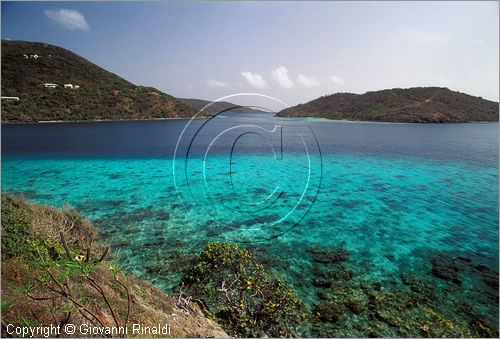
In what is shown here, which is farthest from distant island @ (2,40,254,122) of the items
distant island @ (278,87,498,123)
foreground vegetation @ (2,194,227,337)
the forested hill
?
foreground vegetation @ (2,194,227,337)

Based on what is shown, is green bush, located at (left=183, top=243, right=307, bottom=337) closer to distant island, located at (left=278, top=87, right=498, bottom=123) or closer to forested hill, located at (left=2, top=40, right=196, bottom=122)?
forested hill, located at (left=2, top=40, right=196, bottom=122)

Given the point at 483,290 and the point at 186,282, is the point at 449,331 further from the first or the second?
the point at 186,282

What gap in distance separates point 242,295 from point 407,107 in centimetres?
12474

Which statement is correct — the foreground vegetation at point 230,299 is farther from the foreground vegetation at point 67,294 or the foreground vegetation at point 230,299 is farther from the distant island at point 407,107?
the distant island at point 407,107

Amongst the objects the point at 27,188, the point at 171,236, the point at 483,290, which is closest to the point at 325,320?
the point at 483,290

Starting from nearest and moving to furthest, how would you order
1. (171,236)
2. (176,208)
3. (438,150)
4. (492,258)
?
(492,258), (171,236), (176,208), (438,150)

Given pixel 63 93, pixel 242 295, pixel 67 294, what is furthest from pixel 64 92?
pixel 67 294

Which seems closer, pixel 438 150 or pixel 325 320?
pixel 325 320

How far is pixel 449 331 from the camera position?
6.82 meters

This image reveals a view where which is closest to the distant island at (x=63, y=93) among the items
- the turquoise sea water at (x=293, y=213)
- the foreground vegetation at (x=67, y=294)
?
the turquoise sea water at (x=293, y=213)

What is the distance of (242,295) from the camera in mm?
7285

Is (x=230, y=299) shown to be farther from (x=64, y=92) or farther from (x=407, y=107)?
(x=407, y=107)

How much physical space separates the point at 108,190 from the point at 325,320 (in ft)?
56.7

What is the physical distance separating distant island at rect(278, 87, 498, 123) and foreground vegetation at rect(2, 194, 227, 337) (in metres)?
88.2
